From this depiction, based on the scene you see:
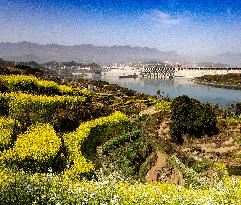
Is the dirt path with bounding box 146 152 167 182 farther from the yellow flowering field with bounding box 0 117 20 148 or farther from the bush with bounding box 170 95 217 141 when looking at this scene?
the bush with bounding box 170 95 217 141

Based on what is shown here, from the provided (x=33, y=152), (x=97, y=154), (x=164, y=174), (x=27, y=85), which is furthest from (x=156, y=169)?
(x=33, y=152)

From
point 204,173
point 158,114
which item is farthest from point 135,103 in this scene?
point 204,173

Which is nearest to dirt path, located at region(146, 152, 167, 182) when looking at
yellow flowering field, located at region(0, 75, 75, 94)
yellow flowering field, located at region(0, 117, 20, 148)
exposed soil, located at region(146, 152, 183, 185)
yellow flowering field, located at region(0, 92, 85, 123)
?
exposed soil, located at region(146, 152, 183, 185)

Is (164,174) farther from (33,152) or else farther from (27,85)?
(33,152)

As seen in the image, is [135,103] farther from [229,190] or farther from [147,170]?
[229,190]

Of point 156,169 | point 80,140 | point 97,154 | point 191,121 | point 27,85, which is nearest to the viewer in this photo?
point 80,140
